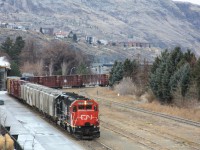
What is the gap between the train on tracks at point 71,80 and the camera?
3428 inches

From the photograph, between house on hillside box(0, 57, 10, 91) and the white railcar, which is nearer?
the white railcar

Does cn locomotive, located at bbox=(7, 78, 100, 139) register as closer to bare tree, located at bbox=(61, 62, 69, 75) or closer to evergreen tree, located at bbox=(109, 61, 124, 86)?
evergreen tree, located at bbox=(109, 61, 124, 86)

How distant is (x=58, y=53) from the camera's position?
148m

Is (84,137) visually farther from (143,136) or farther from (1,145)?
(1,145)

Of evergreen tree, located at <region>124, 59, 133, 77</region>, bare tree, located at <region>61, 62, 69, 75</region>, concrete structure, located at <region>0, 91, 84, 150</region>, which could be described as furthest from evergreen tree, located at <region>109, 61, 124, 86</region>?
bare tree, located at <region>61, 62, 69, 75</region>

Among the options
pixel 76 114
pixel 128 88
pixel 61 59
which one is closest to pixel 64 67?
pixel 61 59

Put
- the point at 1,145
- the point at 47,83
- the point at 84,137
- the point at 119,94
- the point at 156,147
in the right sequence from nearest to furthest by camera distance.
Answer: the point at 1,145, the point at 156,147, the point at 84,137, the point at 119,94, the point at 47,83

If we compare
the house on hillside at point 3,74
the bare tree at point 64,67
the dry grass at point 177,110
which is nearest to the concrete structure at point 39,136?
the dry grass at point 177,110

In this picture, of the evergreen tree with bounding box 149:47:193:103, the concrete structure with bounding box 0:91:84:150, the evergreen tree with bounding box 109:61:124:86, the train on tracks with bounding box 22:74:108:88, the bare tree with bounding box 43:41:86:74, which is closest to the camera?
the concrete structure with bounding box 0:91:84:150

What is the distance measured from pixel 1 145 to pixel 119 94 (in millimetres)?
53197

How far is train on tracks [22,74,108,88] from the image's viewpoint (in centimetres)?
8706

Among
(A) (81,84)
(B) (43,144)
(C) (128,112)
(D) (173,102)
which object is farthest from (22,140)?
(A) (81,84)

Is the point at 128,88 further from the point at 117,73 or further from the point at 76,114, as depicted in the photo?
the point at 76,114

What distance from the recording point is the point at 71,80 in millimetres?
93438
